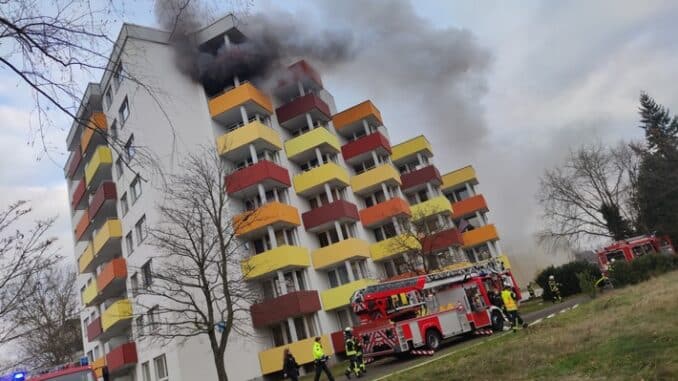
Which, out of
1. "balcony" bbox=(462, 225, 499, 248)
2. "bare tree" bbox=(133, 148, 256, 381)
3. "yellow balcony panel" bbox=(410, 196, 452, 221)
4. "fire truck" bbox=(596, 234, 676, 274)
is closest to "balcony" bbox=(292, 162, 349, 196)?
"bare tree" bbox=(133, 148, 256, 381)

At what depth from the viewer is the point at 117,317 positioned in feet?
92.2

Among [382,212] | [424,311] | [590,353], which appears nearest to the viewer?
[590,353]

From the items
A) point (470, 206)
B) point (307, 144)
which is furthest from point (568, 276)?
point (307, 144)

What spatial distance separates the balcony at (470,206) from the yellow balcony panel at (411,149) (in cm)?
579

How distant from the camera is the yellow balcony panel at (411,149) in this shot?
44188mm

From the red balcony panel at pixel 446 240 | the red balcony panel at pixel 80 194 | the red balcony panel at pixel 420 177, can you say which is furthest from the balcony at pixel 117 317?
the red balcony panel at pixel 420 177

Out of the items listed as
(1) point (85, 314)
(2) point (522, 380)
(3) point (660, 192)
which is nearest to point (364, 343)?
(2) point (522, 380)

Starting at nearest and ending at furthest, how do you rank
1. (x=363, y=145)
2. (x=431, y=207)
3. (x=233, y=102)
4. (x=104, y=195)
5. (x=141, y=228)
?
1. (x=141, y=228)
2. (x=233, y=102)
3. (x=104, y=195)
4. (x=363, y=145)
5. (x=431, y=207)

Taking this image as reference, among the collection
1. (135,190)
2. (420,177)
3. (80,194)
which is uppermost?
(80,194)

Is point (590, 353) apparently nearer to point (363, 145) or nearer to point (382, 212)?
point (382, 212)

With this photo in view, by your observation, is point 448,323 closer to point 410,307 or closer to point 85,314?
point 410,307

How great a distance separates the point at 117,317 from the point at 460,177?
3241 centimetres

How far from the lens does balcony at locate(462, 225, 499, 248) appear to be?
4397cm

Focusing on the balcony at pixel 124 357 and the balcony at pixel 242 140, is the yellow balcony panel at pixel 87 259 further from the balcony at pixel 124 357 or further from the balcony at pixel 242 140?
the balcony at pixel 242 140
